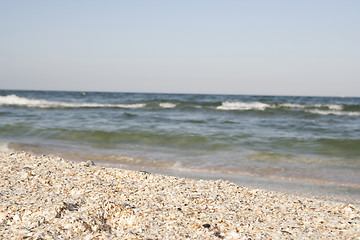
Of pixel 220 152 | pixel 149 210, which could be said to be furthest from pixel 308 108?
pixel 149 210

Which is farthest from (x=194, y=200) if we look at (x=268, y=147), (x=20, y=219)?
(x=268, y=147)

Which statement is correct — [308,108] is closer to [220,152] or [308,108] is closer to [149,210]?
[220,152]

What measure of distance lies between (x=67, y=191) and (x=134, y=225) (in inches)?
48.1

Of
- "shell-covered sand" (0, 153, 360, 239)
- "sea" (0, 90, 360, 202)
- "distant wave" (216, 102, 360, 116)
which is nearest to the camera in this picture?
"shell-covered sand" (0, 153, 360, 239)

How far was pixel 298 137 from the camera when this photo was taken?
387 inches

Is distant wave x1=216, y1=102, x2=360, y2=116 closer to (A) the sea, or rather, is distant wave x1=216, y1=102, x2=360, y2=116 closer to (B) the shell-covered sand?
(A) the sea

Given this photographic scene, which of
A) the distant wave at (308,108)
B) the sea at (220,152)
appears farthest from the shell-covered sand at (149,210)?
the distant wave at (308,108)

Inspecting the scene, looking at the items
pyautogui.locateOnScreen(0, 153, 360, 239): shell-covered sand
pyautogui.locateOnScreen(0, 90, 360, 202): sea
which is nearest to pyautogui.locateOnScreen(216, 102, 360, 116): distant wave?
pyautogui.locateOnScreen(0, 90, 360, 202): sea

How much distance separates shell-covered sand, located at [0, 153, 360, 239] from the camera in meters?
2.88

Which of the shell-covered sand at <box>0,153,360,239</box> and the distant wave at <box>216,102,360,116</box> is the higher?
the distant wave at <box>216,102,360,116</box>

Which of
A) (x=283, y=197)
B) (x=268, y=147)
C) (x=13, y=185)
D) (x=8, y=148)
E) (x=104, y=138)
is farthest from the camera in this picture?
(x=104, y=138)

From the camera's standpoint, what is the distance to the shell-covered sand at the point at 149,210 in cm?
288

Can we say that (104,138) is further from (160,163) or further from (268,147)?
(268,147)

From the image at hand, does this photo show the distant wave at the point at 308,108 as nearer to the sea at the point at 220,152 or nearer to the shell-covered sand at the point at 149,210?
the sea at the point at 220,152
